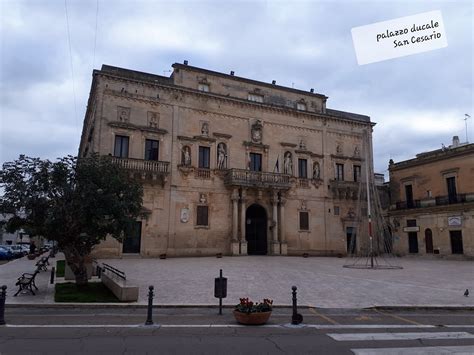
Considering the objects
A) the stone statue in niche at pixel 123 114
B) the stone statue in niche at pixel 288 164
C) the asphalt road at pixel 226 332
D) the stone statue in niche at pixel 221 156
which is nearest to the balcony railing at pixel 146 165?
the stone statue in niche at pixel 123 114

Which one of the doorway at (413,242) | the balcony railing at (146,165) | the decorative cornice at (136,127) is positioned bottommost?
the doorway at (413,242)

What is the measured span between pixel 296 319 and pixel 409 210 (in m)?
34.1

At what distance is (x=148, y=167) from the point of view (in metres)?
31.2

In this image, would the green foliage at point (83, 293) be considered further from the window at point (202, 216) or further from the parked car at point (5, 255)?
the parked car at point (5, 255)

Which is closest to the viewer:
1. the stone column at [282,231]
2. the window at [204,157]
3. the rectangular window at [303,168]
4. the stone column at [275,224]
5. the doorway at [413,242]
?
the window at [204,157]

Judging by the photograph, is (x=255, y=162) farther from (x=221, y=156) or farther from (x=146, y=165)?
(x=146, y=165)

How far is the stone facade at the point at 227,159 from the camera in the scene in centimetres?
3148

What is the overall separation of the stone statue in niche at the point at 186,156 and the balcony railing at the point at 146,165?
1718 mm

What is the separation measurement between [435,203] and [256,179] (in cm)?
1731

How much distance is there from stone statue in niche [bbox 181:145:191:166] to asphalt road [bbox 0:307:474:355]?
22439mm

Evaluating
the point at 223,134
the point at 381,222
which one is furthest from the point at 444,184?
the point at 223,134

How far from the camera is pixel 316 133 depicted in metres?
40.4

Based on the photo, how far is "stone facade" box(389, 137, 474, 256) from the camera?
34.9m

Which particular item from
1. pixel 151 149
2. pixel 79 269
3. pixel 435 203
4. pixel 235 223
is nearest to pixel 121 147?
pixel 151 149
